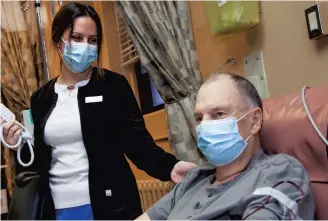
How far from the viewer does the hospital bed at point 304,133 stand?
108 centimetres

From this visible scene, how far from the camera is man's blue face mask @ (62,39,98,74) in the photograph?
1.59 metres

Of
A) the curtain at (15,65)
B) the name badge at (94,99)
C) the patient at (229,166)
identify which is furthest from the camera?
the curtain at (15,65)

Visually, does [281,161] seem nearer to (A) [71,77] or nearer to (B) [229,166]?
(B) [229,166]

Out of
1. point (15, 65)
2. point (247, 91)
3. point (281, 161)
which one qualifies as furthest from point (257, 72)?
point (15, 65)

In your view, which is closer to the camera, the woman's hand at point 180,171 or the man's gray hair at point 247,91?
the man's gray hair at point 247,91

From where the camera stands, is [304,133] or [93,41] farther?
[93,41]

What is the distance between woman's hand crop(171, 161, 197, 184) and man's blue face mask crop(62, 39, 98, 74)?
552 millimetres

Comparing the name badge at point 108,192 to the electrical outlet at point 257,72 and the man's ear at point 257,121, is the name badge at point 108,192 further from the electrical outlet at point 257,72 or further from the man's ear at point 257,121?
the electrical outlet at point 257,72

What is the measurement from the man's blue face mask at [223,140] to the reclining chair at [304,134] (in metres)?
0.09

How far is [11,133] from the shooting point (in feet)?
5.02

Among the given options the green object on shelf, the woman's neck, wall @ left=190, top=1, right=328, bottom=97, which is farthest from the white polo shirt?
wall @ left=190, top=1, right=328, bottom=97

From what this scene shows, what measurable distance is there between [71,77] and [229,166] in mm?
760

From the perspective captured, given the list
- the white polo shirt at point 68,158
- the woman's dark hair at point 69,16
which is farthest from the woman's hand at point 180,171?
the woman's dark hair at point 69,16

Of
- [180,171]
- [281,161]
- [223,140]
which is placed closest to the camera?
[281,161]
